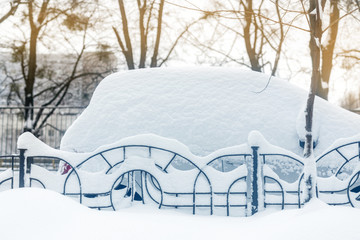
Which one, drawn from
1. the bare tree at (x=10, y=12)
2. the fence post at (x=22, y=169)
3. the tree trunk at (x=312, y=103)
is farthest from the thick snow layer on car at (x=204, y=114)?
the bare tree at (x=10, y=12)

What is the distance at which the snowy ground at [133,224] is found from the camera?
63.7 inches

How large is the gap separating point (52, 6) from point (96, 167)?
1438 centimetres

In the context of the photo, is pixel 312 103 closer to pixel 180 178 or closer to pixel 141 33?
pixel 180 178

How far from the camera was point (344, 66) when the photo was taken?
14.7 meters

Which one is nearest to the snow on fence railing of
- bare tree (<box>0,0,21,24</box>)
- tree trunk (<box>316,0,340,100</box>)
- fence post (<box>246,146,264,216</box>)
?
fence post (<box>246,146,264,216</box>)

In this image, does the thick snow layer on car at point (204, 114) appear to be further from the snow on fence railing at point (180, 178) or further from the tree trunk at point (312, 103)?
the tree trunk at point (312, 103)

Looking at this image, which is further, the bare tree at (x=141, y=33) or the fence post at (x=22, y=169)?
the bare tree at (x=141, y=33)

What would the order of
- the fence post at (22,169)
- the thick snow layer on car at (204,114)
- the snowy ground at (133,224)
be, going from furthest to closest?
the thick snow layer on car at (204,114)
the fence post at (22,169)
the snowy ground at (133,224)

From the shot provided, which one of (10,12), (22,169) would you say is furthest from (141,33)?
(22,169)

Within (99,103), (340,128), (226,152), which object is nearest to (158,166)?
(226,152)

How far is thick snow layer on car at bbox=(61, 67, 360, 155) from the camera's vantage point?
351cm

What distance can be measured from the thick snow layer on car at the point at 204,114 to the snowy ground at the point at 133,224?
1.25m

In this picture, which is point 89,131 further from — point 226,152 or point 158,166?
point 226,152

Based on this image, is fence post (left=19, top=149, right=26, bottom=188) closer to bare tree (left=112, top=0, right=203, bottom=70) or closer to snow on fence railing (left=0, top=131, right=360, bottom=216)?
snow on fence railing (left=0, top=131, right=360, bottom=216)
